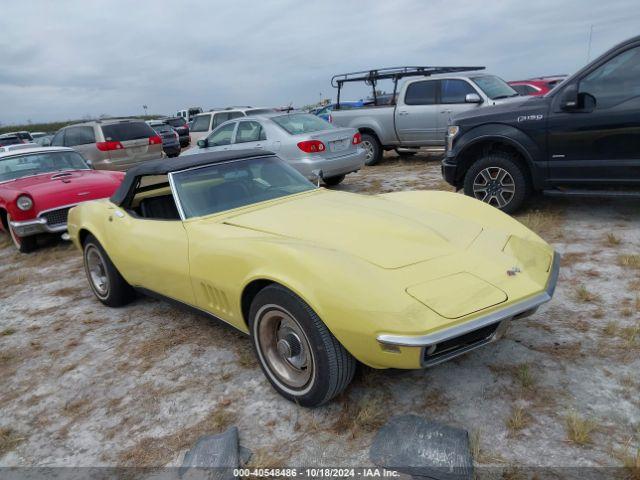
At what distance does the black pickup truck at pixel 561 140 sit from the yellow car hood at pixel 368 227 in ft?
9.49

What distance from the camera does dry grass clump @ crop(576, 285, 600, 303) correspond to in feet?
12.5

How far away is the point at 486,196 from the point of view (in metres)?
6.28

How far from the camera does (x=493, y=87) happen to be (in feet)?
32.9

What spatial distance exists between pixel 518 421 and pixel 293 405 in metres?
1.24

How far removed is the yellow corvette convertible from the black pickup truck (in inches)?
95.9

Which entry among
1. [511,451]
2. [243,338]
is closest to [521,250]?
[511,451]

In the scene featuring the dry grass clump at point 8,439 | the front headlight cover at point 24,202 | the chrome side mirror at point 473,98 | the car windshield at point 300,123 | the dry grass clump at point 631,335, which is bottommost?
the dry grass clump at point 8,439

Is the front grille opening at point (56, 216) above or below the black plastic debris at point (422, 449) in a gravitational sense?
above

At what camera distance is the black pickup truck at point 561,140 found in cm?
516

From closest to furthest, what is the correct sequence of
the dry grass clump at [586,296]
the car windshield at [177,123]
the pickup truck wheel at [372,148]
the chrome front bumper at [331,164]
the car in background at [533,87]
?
the dry grass clump at [586,296]
the chrome front bumper at [331,164]
the pickup truck wheel at [372,148]
the car in background at [533,87]
the car windshield at [177,123]

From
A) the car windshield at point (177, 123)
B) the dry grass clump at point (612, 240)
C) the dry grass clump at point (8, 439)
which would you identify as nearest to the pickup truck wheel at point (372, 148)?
the dry grass clump at point (612, 240)

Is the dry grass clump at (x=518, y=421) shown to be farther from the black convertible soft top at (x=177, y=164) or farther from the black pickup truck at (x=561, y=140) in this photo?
the black pickup truck at (x=561, y=140)

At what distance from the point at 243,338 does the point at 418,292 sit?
1.77m

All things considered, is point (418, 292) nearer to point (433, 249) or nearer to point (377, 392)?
point (433, 249)
